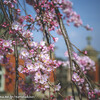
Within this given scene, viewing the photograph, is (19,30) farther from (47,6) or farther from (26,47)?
(47,6)

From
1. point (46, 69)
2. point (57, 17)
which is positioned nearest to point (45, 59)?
point (46, 69)

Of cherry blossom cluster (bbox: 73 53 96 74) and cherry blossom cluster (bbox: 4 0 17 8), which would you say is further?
cherry blossom cluster (bbox: 73 53 96 74)

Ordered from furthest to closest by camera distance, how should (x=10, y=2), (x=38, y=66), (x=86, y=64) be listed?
(x=86, y=64), (x=10, y=2), (x=38, y=66)

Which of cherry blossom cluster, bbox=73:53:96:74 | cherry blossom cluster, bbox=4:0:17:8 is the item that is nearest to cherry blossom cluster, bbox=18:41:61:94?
cherry blossom cluster, bbox=4:0:17:8

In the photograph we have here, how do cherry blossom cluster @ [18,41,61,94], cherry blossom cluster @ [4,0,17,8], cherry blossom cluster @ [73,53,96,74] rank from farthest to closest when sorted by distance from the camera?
1. cherry blossom cluster @ [73,53,96,74]
2. cherry blossom cluster @ [4,0,17,8]
3. cherry blossom cluster @ [18,41,61,94]

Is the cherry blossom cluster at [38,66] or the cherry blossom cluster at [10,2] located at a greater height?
the cherry blossom cluster at [10,2]

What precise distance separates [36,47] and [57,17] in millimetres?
666

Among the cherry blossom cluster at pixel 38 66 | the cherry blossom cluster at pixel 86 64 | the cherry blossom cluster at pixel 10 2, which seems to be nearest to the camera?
the cherry blossom cluster at pixel 38 66

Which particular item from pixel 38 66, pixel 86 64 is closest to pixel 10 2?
pixel 38 66

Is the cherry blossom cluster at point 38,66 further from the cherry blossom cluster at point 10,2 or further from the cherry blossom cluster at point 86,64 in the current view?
the cherry blossom cluster at point 86,64

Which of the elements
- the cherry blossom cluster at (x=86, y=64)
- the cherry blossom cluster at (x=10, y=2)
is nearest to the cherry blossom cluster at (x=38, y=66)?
the cherry blossom cluster at (x=10, y=2)

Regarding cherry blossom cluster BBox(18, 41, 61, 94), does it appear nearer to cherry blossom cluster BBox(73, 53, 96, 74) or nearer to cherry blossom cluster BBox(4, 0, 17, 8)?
cherry blossom cluster BBox(4, 0, 17, 8)

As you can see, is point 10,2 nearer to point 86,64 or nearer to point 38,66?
point 38,66

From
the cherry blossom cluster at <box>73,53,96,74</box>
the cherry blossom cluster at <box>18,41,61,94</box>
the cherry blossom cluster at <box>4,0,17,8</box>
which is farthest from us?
the cherry blossom cluster at <box>73,53,96,74</box>
